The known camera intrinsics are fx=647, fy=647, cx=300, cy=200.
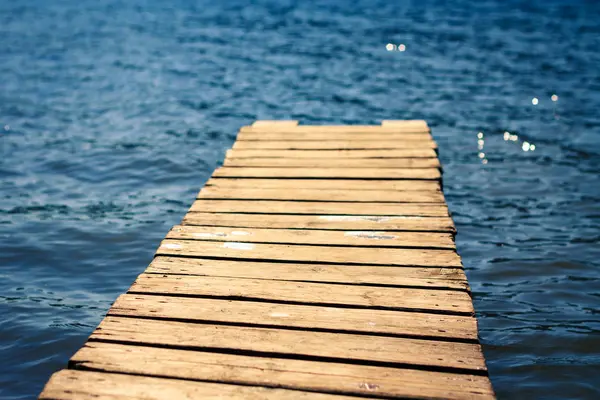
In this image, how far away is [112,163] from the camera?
30.8 ft

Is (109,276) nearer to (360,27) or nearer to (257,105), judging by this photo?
(257,105)

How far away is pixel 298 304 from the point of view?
12.8ft

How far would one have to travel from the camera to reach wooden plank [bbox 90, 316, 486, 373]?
132 inches

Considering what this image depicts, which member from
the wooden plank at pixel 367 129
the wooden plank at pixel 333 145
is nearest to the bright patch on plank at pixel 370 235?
the wooden plank at pixel 333 145

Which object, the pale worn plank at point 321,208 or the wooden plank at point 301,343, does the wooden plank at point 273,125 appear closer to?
the pale worn plank at point 321,208

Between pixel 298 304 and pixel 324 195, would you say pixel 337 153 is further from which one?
pixel 298 304

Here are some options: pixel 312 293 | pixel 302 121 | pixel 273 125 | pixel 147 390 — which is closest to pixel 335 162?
pixel 273 125

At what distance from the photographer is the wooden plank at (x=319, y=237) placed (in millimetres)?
4703

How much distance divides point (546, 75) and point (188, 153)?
8393 mm

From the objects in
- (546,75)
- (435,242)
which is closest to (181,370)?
(435,242)

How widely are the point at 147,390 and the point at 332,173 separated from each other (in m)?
3.41

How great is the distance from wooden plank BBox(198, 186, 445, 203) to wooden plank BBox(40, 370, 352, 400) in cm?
260

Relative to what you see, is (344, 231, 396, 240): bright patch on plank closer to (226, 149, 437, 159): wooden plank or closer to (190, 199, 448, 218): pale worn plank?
(190, 199, 448, 218): pale worn plank

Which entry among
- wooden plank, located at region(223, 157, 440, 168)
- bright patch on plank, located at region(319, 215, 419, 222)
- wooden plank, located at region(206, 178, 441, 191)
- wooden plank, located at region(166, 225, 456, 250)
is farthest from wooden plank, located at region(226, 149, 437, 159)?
wooden plank, located at region(166, 225, 456, 250)
